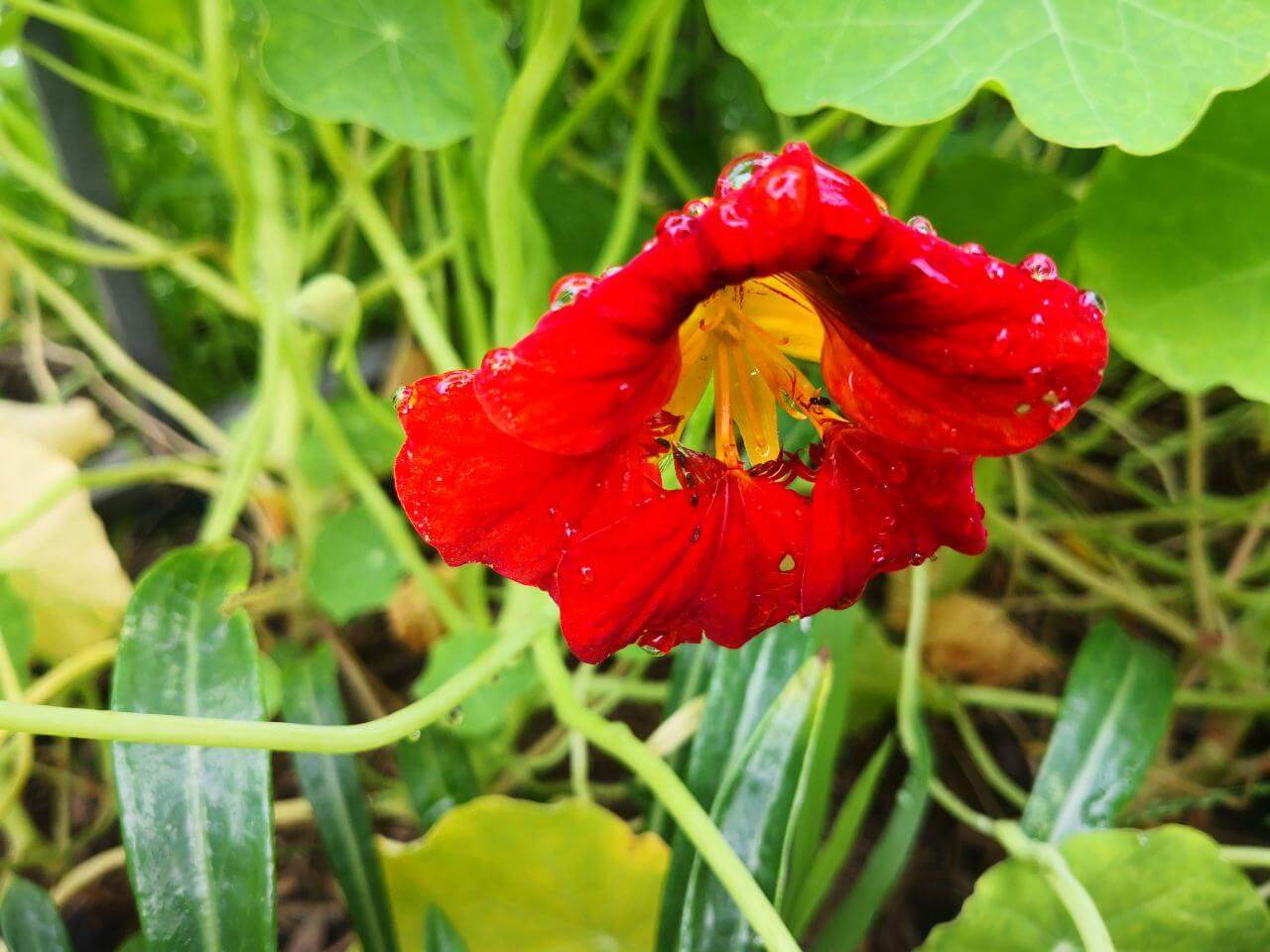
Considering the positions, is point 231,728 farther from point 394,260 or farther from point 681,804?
point 394,260

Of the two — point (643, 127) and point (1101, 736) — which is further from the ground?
point (643, 127)

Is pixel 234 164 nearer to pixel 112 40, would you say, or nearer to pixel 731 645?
pixel 112 40

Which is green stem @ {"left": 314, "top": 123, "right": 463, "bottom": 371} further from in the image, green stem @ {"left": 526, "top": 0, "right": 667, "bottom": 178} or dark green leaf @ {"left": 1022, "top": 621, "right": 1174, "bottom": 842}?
dark green leaf @ {"left": 1022, "top": 621, "right": 1174, "bottom": 842}

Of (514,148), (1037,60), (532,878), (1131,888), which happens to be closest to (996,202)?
(1037,60)

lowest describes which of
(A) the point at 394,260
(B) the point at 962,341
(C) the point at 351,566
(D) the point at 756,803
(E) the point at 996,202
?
(D) the point at 756,803

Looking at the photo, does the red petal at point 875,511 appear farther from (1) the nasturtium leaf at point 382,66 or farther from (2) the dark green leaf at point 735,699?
(1) the nasturtium leaf at point 382,66

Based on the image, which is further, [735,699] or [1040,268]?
[735,699]

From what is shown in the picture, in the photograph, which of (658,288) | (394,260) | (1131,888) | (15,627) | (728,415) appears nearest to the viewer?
(658,288)

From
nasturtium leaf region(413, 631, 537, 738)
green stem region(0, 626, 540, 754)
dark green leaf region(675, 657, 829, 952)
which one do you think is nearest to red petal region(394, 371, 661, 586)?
green stem region(0, 626, 540, 754)
